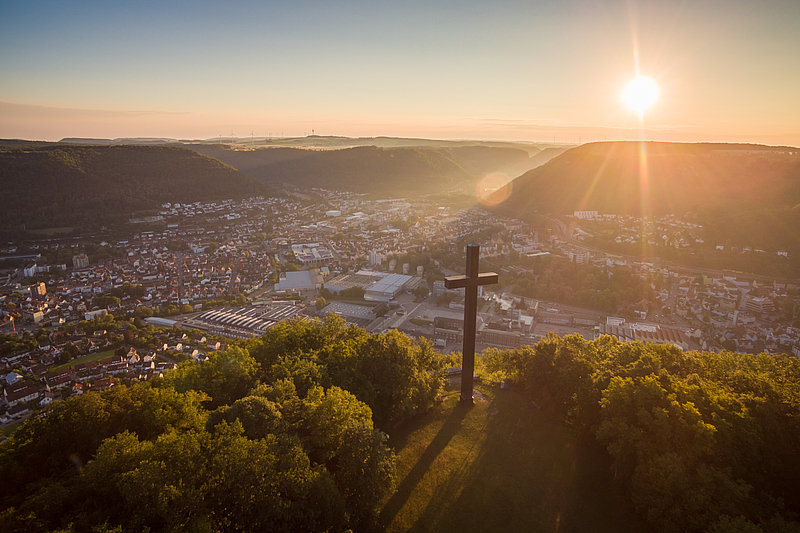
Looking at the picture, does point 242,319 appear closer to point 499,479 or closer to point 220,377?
point 220,377

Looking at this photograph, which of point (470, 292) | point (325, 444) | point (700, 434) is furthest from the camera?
point (470, 292)

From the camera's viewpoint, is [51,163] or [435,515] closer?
[435,515]

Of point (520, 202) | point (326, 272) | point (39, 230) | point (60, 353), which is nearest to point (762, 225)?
point (520, 202)

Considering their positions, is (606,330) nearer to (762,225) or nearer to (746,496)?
(746,496)

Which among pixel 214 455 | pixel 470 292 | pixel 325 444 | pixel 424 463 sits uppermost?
pixel 470 292

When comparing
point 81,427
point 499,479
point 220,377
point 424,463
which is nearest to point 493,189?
point 424,463

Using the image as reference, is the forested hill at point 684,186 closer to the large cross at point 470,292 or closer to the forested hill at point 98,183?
the large cross at point 470,292

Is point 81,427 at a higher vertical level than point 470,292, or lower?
lower

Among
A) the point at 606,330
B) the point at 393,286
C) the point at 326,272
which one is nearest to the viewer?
the point at 606,330

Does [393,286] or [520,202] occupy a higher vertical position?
[520,202]
